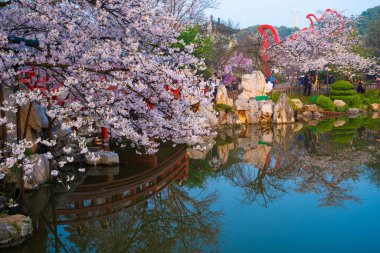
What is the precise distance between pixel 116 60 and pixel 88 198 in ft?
12.5

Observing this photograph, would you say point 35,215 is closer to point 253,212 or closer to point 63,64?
point 63,64

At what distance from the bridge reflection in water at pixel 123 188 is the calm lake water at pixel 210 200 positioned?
0.08 feet

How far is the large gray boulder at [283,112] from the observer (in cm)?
2258

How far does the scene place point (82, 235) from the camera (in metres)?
7.40

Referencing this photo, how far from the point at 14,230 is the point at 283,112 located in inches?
714

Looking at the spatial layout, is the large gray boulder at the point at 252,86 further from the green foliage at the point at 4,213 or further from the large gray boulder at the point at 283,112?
the green foliage at the point at 4,213

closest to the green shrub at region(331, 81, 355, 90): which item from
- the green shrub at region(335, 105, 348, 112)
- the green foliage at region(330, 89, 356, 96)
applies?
the green foliage at region(330, 89, 356, 96)

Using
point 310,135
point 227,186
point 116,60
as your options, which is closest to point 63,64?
point 116,60

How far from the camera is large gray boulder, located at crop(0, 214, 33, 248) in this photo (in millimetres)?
6574

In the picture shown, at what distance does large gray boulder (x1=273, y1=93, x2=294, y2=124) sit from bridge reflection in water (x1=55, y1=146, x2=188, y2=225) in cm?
1039

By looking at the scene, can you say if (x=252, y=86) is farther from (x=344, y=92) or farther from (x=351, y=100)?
(x=351, y=100)

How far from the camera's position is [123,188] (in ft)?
33.4

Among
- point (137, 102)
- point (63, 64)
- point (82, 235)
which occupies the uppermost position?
point (63, 64)

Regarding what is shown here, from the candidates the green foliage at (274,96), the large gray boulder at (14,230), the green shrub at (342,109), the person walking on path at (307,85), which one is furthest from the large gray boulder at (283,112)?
the large gray boulder at (14,230)
